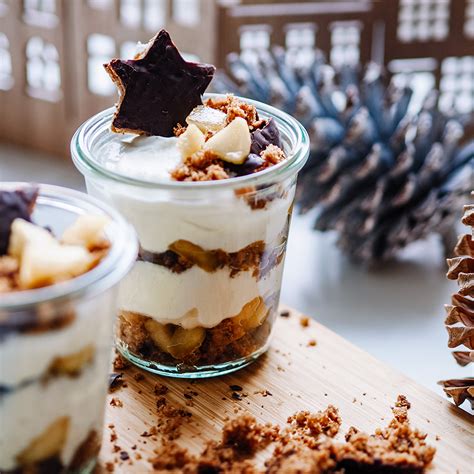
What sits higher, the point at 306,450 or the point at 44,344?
the point at 44,344

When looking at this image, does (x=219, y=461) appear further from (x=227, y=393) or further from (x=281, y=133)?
(x=281, y=133)

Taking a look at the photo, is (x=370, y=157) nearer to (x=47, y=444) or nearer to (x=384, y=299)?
(x=384, y=299)

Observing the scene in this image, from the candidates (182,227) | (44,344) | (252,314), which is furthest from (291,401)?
(44,344)

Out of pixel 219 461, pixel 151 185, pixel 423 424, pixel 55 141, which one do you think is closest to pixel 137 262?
pixel 151 185

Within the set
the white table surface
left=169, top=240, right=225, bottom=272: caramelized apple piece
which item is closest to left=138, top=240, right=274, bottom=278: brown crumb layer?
left=169, top=240, right=225, bottom=272: caramelized apple piece

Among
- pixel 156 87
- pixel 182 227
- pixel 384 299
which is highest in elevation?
pixel 156 87

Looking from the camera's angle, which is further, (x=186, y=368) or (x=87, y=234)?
(x=186, y=368)
